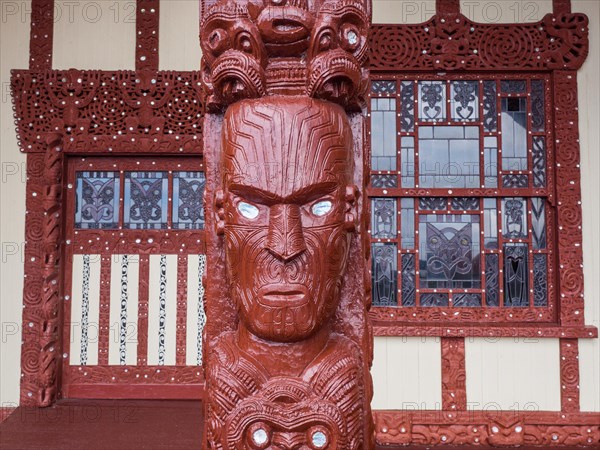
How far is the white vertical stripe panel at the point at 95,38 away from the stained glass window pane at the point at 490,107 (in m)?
2.95

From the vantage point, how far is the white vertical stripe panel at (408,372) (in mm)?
4289

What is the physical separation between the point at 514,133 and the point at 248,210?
3.32 m

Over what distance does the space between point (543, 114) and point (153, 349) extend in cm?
376

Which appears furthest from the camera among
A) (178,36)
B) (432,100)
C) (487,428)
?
(178,36)

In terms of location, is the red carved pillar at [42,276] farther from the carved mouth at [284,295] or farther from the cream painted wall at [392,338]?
the carved mouth at [284,295]

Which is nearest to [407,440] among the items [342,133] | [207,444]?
[207,444]

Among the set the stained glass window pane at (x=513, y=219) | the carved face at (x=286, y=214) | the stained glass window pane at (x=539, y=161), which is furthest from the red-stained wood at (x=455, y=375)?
the carved face at (x=286, y=214)

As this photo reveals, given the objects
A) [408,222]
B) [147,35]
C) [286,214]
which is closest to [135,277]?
[147,35]

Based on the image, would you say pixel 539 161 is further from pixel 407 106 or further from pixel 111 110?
pixel 111 110

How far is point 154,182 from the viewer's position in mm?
4633

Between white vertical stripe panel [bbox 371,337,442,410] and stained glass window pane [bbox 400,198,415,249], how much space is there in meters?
0.77

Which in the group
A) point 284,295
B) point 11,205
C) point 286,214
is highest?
point 11,205

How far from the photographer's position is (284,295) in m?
1.78

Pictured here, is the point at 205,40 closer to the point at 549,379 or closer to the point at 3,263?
the point at 3,263
